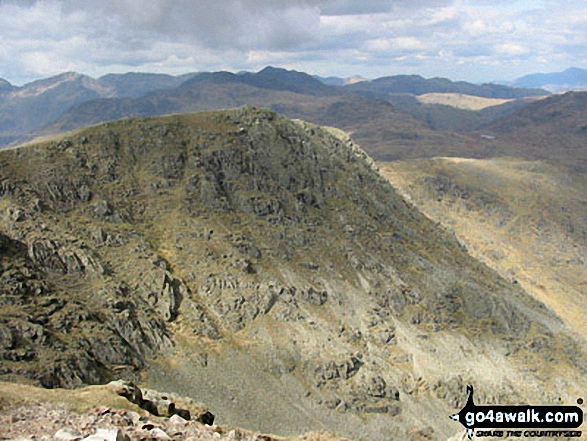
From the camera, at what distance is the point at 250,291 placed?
3073 inches

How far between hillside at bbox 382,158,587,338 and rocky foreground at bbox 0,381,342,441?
11293cm

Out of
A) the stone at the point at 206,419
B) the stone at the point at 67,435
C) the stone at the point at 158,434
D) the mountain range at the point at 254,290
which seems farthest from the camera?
the mountain range at the point at 254,290

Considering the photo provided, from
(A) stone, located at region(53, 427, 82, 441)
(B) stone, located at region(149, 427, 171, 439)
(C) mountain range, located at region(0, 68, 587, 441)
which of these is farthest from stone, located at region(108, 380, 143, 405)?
(C) mountain range, located at region(0, 68, 587, 441)

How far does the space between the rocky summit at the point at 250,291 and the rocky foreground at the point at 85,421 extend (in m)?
27.2

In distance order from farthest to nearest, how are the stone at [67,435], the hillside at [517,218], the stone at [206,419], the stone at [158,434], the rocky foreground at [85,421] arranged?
the hillside at [517,218] → the stone at [206,419] → the stone at [158,434] → the rocky foreground at [85,421] → the stone at [67,435]

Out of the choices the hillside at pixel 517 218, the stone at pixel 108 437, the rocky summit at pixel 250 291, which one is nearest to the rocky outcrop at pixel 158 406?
the stone at pixel 108 437

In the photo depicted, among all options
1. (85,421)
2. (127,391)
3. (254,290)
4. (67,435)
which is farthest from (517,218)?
(67,435)

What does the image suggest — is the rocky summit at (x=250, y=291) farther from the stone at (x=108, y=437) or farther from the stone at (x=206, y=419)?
the stone at (x=108, y=437)

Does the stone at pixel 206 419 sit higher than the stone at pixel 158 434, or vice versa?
the stone at pixel 158 434

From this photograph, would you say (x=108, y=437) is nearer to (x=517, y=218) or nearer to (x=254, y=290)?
(x=254, y=290)

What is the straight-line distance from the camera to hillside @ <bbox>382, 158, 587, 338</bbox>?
13438 cm

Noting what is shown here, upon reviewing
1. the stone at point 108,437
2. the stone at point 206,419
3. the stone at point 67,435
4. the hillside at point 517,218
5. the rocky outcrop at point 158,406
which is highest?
the stone at point 108,437

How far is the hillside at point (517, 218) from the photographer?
5290 inches

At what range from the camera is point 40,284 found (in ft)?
212
